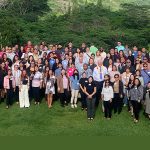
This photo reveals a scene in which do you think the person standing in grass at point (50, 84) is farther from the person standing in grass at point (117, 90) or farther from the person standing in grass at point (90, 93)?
the person standing in grass at point (117, 90)

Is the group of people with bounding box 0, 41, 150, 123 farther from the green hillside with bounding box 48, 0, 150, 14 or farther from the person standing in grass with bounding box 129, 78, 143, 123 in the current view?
the green hillside with bounding box 48, 0, 150, 14

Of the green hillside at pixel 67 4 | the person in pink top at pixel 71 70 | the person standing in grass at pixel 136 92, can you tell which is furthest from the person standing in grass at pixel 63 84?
the green hillside at pixel 67 4

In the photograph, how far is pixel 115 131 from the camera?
17.2 meters

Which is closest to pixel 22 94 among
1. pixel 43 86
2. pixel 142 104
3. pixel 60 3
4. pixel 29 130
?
pixel 43 86

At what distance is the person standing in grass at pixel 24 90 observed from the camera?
61.8ft

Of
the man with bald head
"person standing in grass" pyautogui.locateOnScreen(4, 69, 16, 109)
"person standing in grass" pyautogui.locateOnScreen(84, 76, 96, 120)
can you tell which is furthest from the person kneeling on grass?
"person standing in grass" pyautogui.locateOnScreen(4, 69, 16, 109)

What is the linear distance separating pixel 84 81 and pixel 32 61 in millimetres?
2735

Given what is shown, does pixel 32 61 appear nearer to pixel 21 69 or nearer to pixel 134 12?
pixel 21 69

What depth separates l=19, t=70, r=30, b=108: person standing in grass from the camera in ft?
61.8

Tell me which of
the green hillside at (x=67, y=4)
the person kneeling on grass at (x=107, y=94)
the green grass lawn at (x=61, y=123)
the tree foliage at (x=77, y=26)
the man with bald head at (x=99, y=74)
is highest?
the green hillside at (x=67, y=4)

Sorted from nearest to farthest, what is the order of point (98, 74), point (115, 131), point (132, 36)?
point (115, 131)
point (98, 74)
point (132, 36)

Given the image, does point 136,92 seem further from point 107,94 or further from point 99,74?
point 99,74

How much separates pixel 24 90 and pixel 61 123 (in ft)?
7.89

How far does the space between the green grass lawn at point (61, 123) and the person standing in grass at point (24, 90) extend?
12.7 inches
